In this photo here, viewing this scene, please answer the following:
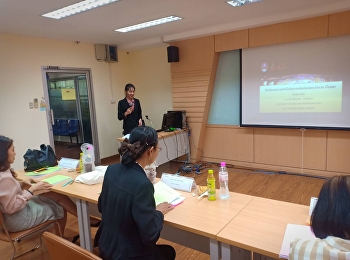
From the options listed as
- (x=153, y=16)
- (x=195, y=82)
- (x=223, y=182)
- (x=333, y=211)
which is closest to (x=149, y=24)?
(x=153, y=16)

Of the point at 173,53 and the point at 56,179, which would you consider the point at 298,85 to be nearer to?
the point at 173,53

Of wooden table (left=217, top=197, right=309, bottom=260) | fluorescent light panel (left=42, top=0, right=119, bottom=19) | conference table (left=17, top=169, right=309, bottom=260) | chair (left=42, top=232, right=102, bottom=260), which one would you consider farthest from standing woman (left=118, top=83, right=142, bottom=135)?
chair (left=42, top=232, right=102, bottom=260)

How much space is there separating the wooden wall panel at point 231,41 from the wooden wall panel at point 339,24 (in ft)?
4.06

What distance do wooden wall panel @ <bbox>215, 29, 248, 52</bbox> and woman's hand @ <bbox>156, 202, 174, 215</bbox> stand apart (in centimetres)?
358

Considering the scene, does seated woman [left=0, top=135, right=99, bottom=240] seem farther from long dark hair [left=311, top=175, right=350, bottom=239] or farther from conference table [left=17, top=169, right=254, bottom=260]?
long dark hair [left=311, top=175, right=350, bottom=239]

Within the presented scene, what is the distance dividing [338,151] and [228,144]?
181 cm

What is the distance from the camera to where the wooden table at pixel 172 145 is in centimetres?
465

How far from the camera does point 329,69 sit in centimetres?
394

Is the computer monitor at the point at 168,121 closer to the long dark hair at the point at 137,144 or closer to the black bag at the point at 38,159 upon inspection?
the black bag at the point at 38,159

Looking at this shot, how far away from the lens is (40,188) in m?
2.18

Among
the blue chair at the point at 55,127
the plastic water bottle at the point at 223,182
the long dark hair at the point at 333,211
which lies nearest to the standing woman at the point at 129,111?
the blue chair at the point at 55,127

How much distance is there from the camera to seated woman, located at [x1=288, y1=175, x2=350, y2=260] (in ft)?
2.94

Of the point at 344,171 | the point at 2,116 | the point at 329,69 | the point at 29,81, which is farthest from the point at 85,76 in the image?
→ the point at 344,171

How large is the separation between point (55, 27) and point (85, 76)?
58.1 inches
